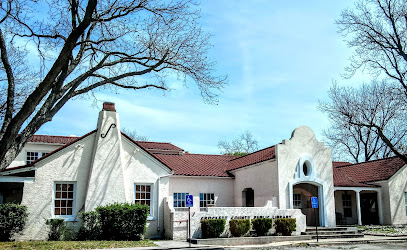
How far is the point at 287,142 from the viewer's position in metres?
23.8

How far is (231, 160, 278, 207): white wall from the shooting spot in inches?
922

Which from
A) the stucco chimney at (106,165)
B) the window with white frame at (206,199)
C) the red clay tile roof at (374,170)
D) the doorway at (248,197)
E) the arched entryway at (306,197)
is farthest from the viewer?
the red clay tile roof at (374,170)

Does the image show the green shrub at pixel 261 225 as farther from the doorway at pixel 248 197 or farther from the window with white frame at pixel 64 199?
the window with white frame at pixel 64 199

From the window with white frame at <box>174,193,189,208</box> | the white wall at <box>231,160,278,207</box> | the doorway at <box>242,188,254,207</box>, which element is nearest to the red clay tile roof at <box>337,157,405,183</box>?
the doorway at <box>242,188,254,207</box>

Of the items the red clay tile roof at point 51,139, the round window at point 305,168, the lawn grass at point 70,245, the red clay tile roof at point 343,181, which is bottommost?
the lawn grass at point 70,245

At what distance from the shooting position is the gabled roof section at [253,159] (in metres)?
24.6

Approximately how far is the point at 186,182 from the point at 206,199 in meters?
1.89

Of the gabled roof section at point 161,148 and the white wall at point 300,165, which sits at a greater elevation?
the gabled roof section at point 161,148

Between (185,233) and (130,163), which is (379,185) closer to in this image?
(185,233)

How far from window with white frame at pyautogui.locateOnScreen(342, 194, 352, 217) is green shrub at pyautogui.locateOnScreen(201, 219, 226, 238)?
45.8ft

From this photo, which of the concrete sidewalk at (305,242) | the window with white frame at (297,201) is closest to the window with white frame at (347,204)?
the window with white frame at (297,201)

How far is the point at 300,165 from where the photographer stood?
23.8 metres

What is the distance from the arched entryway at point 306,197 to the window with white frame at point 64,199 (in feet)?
44.2

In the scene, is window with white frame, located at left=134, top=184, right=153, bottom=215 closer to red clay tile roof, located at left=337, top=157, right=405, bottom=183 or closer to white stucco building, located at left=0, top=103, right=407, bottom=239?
white stucco building, located at left=0, top=103, right=407, bottom=239
